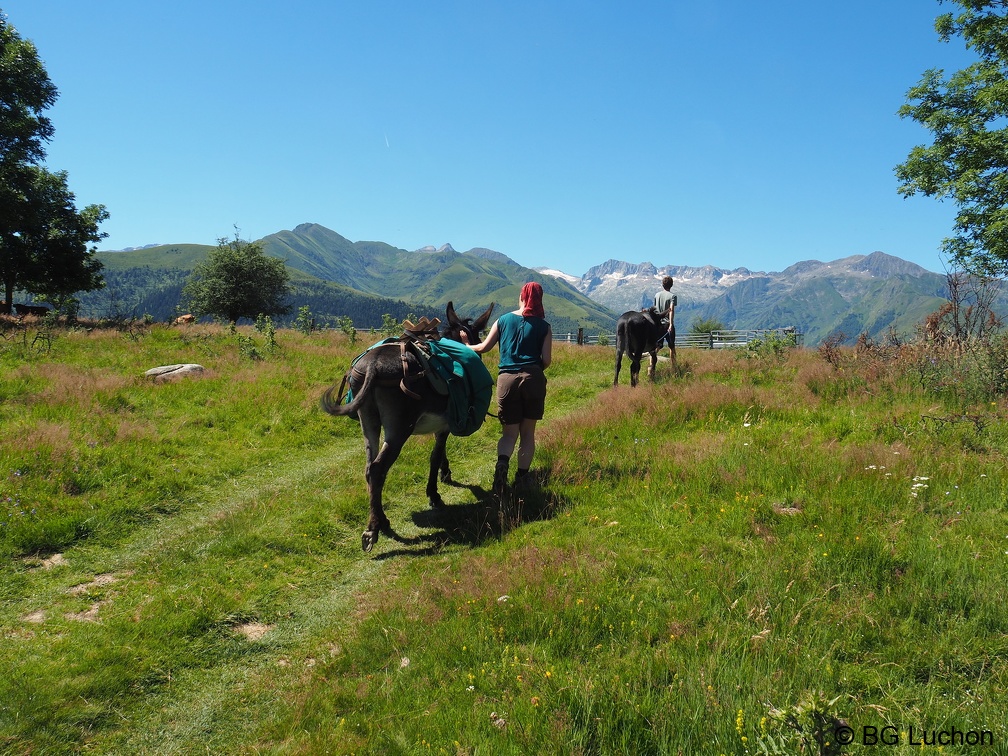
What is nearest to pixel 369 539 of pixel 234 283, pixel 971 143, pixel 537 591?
pixel 537 591

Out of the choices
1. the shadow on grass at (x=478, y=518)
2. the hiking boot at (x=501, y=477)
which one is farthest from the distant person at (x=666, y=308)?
the hiking boot at (x=501, y=477)

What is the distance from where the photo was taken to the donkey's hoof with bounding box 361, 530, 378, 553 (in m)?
6.66

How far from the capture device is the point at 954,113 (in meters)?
21.7

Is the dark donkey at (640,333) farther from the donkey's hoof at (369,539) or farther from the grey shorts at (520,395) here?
the donkey's hoof at (369,539)

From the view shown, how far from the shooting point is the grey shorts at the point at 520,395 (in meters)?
7.41

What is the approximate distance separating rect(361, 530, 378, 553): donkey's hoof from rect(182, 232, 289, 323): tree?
53560mm

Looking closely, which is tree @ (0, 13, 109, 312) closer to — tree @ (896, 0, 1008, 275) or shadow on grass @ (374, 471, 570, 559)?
shadow on grass @ (374, 471, 570, 559)

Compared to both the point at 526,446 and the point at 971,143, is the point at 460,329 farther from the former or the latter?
the point at 971,143

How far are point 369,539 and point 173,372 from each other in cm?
1049

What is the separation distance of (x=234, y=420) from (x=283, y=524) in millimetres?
5368

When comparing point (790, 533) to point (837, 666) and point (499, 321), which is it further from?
point (499, 321)

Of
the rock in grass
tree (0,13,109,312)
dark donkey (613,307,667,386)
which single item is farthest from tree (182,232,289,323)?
dark donkey (613,307,667,386)

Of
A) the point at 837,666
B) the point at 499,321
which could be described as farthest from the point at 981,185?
the point at 837,666

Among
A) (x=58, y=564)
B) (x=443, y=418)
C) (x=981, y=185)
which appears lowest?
(x=58, y=564)
